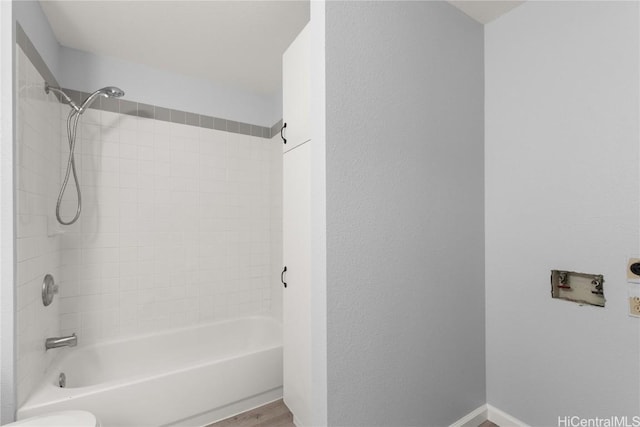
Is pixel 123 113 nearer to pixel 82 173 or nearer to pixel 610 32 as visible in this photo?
pixel 82 173

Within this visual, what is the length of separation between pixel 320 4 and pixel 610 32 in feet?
4.54

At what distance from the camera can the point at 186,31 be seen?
1.92 m

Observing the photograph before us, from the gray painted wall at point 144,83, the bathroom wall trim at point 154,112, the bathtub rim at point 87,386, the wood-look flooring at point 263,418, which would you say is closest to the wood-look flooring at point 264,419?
the wood-look flooring at point 263,418

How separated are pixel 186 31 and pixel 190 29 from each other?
4 cm

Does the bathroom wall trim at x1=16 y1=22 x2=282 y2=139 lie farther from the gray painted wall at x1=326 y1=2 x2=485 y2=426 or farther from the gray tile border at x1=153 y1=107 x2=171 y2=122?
the gray painted wall at x1=326 y1=2 x2=485 y2=426

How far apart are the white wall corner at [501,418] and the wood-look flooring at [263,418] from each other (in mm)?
1228

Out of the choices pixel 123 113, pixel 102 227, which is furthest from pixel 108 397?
pixel 123 113

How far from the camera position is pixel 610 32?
54.9 inches

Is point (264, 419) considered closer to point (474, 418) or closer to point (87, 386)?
point (87, 386)

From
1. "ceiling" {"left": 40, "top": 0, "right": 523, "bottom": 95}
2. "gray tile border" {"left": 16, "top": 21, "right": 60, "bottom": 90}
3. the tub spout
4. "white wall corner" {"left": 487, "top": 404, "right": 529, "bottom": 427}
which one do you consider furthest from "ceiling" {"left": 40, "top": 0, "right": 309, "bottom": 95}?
"white wall corner" {"left": 487, "top": 404, "right": 529, "bottom": 427}

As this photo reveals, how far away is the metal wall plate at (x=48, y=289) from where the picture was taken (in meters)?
1.67

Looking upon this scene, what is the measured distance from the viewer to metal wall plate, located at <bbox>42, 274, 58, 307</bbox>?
1.67 m

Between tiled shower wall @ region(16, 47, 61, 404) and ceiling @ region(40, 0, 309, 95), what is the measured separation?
463mm

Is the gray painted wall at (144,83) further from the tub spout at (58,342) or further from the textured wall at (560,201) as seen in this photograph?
the textured wall at (560,201)
